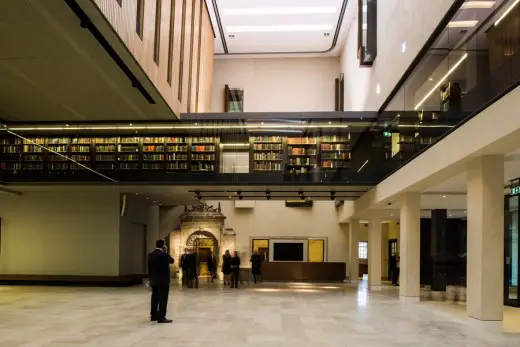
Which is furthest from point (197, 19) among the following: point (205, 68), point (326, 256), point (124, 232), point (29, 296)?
point (326, 256)

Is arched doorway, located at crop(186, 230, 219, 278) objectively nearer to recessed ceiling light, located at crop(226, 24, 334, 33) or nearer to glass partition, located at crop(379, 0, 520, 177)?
recessed ceiling light, located at crop(226, 24, 334, 33)

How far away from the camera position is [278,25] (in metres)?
27.2

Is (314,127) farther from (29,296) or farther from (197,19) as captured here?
(29,296)

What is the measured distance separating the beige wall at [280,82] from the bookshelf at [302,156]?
12.9 meters

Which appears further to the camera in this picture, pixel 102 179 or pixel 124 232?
pixel 124 232

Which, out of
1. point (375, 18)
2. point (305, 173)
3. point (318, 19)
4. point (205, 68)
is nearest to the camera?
point (305, 173)

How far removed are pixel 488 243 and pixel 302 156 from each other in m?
9.05

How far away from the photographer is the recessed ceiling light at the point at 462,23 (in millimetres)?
9836

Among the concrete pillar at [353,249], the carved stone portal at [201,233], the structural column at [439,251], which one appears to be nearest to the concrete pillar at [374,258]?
the structural column at [439,251]

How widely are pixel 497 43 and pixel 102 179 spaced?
1337 centimetres

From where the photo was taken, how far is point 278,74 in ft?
104

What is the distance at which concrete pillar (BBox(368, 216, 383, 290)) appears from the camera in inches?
851

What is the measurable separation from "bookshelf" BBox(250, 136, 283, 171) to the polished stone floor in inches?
197

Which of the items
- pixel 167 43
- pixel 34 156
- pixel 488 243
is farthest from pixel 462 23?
pixel 34 156
